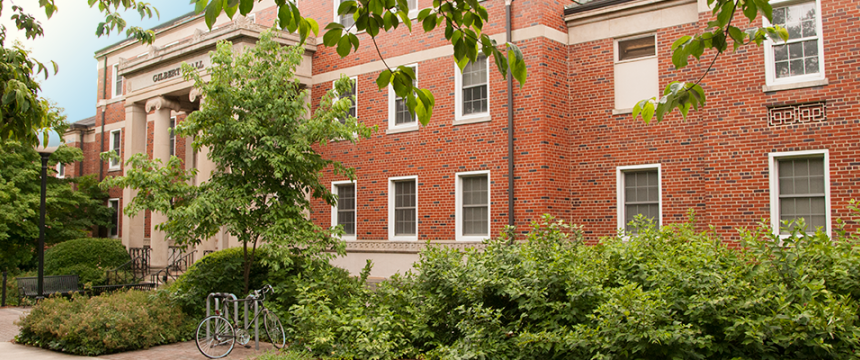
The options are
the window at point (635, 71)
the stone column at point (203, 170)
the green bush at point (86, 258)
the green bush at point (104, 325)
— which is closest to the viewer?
the green bush at point (104, 325)

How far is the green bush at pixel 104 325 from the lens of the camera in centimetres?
1185

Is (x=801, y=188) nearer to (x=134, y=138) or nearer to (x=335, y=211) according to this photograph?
(x=335, y=211)

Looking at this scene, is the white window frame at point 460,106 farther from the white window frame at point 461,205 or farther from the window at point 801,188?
the window at point 801,188

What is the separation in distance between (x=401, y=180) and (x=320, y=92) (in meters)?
4.45

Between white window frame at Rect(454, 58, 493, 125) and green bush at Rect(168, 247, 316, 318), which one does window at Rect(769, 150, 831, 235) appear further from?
green bush at Rect(168, 247, 316, 318)

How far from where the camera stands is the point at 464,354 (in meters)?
8.94

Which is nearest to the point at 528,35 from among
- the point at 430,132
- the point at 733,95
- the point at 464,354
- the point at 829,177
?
the point at 430,132

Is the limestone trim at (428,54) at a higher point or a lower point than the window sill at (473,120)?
higher

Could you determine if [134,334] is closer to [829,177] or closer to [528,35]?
[528,35]

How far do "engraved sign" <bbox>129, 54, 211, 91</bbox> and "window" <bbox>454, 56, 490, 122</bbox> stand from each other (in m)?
8.60

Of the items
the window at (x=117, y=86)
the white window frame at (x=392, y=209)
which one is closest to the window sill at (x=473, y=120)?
the white window frame at (x=392, y=209)

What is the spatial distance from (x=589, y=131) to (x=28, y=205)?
19.2 m

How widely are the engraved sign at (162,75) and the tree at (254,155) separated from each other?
8337mm

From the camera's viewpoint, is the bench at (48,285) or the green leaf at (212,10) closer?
the green leaf at (212,10)
